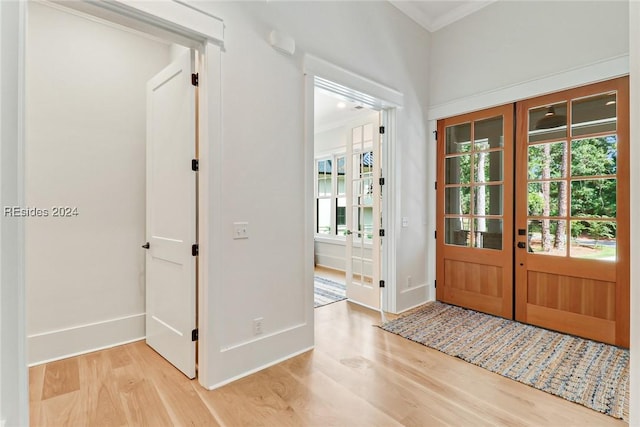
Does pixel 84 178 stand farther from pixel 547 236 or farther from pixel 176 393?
pixel 547 236

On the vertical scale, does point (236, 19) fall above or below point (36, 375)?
above

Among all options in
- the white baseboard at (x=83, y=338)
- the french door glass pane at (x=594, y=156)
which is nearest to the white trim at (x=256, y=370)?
the white baseboard at (x=83, y=338)

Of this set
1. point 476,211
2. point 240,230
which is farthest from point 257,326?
point 476,211

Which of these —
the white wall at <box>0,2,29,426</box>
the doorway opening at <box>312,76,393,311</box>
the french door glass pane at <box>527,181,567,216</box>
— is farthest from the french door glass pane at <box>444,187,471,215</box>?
the white wall at <box>0,2,29,426</box>

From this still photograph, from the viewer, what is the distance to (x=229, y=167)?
2199 millimetres

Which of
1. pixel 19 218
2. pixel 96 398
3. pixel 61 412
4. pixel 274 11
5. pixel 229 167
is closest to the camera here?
pixel 19 218

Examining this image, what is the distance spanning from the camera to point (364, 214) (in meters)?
4.02

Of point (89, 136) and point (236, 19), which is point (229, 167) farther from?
point (89, 136)

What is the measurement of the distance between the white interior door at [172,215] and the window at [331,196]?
3.98 meters

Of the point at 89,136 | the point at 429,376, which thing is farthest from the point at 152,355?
the point at 429,376

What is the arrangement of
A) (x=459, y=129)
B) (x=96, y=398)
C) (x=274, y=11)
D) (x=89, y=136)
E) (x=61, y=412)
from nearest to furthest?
(x=61, y=412)
(x=96, y=398)
(x=274, y=11)
(x=89, y=136)
(x=459, y=129)

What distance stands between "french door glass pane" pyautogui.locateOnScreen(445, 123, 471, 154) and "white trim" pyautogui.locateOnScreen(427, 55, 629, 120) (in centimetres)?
18

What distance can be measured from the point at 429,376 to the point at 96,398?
228cm

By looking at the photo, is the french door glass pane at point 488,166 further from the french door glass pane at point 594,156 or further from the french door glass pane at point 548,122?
the french door glass pane at point 594,156
